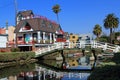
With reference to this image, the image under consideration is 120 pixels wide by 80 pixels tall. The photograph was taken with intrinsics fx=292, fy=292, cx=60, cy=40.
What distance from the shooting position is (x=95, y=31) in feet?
391

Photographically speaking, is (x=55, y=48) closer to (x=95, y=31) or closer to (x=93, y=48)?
(x=93, y=48)

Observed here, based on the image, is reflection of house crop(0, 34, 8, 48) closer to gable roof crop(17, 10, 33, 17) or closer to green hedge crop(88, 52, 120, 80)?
gable roof crop(17, 10, 33, 17)

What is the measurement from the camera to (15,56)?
5081 centimetres

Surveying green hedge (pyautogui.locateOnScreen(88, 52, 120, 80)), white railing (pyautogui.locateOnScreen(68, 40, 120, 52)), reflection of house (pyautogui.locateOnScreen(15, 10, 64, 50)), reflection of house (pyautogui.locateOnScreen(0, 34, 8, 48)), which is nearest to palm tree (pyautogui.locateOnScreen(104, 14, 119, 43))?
reflection of house (pyautogui.locateOnScreen(15, 10, 64, 50))

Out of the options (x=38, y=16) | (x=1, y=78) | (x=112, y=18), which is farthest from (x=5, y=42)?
(x=112, y=18)

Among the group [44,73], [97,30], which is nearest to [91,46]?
[44,73]

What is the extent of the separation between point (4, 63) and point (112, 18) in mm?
60653

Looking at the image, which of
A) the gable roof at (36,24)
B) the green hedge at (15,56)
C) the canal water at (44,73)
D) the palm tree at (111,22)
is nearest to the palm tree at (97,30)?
the palm tree at (111,22)

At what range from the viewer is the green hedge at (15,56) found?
156 ft

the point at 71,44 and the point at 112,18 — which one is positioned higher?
the point at 112,18

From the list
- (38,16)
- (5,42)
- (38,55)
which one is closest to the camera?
(38,55)

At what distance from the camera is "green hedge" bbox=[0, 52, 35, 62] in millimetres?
47562

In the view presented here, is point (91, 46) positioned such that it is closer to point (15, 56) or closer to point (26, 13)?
point (15, 56)

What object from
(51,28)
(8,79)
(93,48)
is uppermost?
(51,28)
